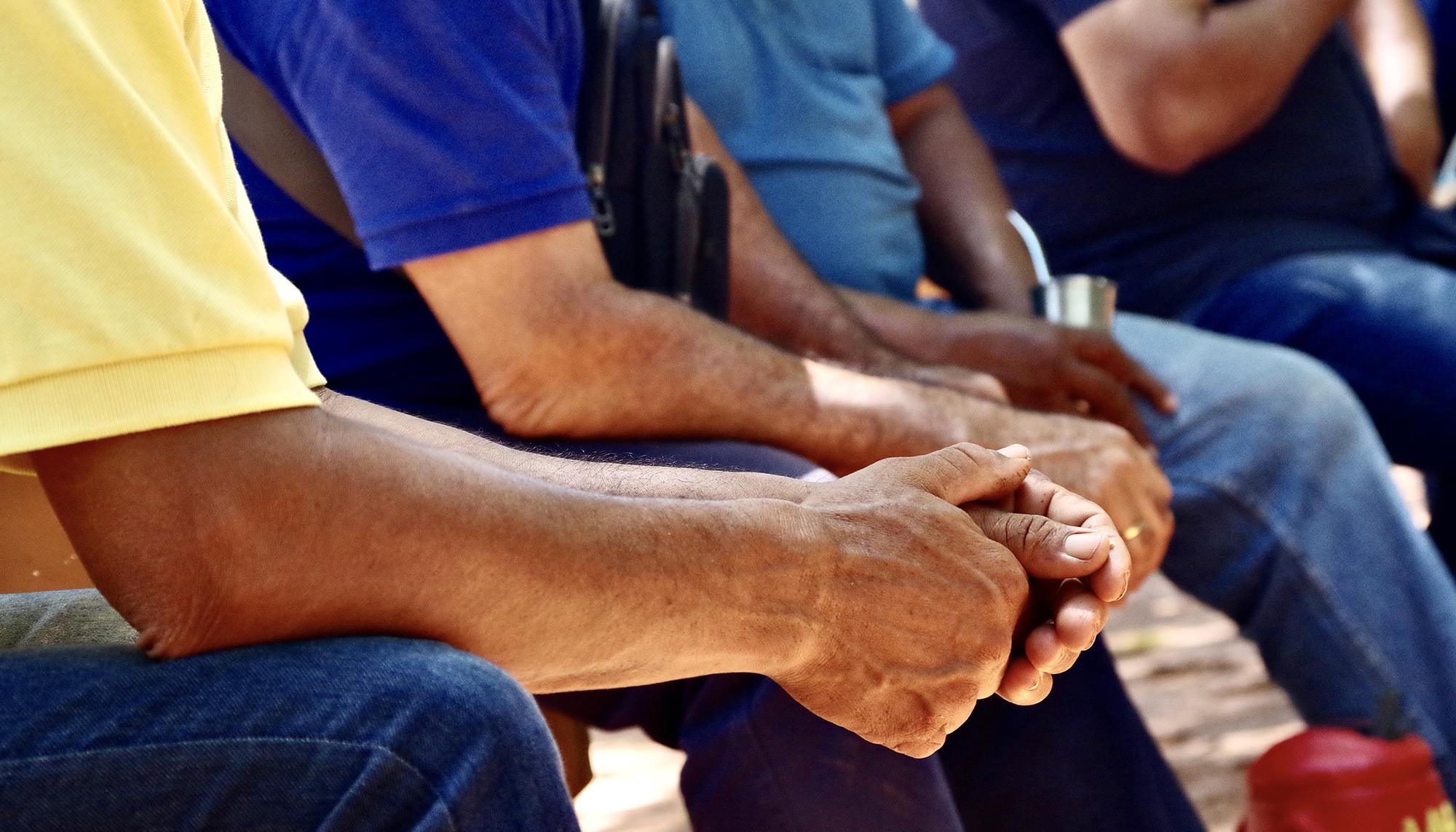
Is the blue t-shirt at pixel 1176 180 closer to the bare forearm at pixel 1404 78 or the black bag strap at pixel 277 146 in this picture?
the bare forearm at pixel 1404 78

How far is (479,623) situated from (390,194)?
56 centimetres

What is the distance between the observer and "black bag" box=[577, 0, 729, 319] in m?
1.51

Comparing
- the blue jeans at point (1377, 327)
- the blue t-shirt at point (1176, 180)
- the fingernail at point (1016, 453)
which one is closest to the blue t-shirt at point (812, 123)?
the blue t-shirt at point (1176, 180)

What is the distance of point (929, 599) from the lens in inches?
41.9

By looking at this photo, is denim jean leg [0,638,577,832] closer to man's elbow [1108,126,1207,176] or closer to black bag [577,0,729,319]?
black bag [577,0,729,319]

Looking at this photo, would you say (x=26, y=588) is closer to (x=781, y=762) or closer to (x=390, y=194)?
(x=390, y=194)

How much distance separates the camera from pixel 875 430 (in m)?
1.56

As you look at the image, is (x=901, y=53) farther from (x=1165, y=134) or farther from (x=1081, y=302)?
(x=1081, y=302)

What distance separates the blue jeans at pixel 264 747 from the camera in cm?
73

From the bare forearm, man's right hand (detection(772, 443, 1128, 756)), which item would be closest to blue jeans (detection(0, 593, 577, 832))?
man's right hand (detection(772, 443, 1128, 756))

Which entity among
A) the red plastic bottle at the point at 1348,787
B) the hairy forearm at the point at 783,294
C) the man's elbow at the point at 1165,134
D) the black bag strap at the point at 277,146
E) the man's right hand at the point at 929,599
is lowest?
the red plastic bottle at the point at 1348,787

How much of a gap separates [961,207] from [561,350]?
1119 mm

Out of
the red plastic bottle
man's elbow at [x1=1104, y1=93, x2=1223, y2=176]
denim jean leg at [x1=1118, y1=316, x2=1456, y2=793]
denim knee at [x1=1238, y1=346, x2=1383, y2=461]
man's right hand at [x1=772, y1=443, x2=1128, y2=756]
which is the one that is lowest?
the red plastic bottle

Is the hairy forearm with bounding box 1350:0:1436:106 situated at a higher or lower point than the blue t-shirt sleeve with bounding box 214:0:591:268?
lower
